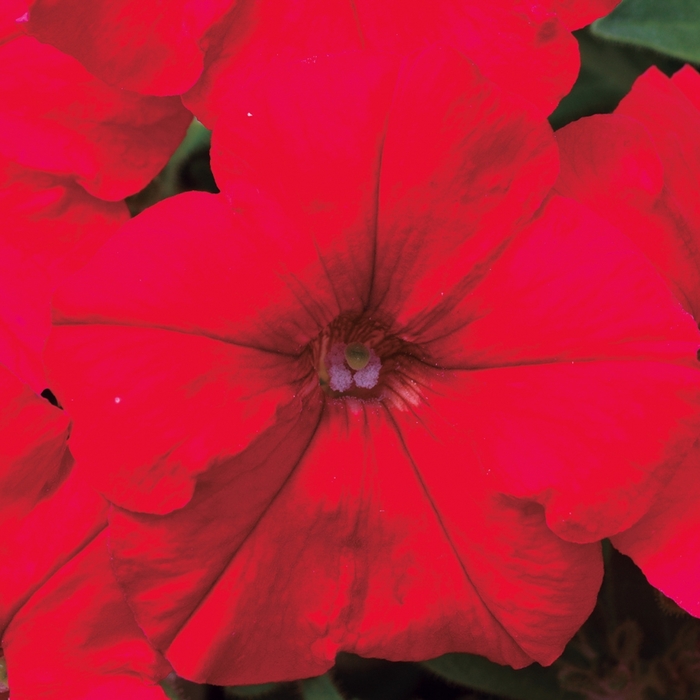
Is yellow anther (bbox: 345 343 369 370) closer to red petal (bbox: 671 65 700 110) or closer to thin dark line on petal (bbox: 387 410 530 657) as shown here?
thin dark line on petal (bbox: 387 410 530 657)

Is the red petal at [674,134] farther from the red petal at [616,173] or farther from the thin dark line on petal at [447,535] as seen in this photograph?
the thin dark line on petal at [447,535]

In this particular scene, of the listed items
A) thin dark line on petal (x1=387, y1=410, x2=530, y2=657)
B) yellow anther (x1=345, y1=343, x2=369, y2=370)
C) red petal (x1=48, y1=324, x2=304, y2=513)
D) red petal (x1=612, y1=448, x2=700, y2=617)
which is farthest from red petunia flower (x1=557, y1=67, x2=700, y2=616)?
red petal (x1=48, y1=324, x2=304, y2=513)

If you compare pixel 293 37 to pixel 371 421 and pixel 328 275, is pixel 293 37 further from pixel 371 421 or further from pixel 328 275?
pixel 371 421

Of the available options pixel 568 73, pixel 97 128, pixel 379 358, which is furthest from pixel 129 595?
pixel 568 73

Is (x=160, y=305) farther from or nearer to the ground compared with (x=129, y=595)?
farther from the ground

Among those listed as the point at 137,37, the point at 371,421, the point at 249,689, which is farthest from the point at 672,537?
the point at 137,37

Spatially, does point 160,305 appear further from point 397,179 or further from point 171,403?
point 397,179

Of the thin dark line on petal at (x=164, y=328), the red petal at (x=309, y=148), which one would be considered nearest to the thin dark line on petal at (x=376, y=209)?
the red petal at (x=309, y=148)
